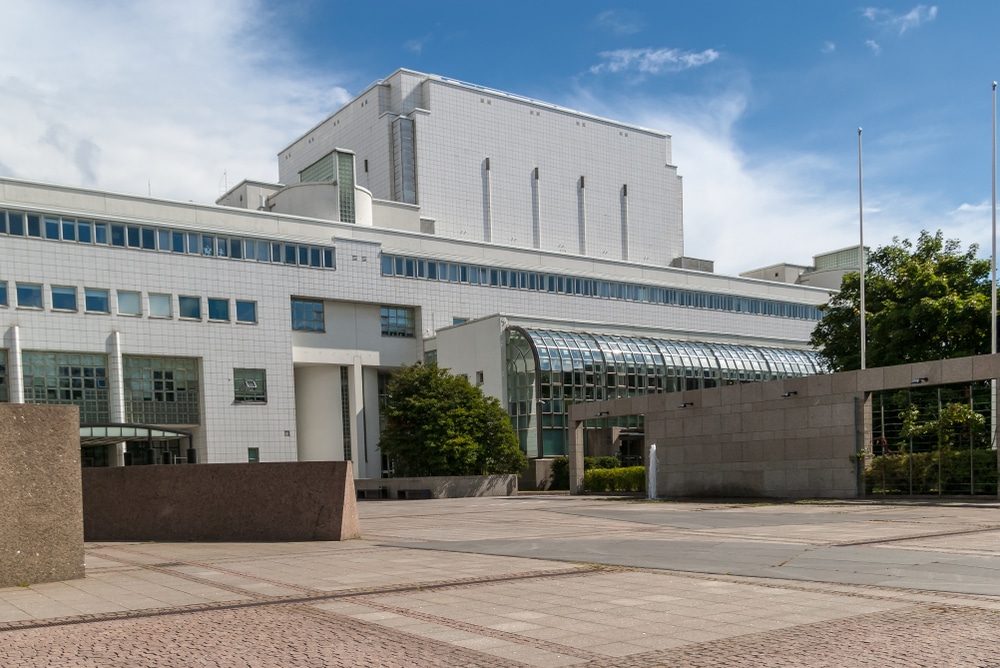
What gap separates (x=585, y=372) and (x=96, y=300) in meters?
28.1

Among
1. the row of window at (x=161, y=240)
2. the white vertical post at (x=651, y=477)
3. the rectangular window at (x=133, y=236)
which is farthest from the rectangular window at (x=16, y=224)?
the white vertical post at (x=651, y=477)

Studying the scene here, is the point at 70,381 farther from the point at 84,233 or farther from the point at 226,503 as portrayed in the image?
the point at 226,503

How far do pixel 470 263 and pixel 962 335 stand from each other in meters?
36.2

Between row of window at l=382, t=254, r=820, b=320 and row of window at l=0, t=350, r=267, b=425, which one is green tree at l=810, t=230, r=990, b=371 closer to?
row of window at l=382, t=254, r=820, b=320

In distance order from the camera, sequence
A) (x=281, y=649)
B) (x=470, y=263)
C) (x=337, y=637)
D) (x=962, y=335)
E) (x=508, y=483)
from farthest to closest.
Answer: (x=470, y=263)
(x=508, y=483)
(x=962, y=335)
(x=337, y=637)
(x=281, y=649)

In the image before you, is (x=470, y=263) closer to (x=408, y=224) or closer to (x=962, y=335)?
(x=408, y=224)

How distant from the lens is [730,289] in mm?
79062

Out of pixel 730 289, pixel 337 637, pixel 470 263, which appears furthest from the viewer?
pixel 730 289

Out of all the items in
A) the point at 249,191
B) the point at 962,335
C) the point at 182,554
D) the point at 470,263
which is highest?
the point at 249,191

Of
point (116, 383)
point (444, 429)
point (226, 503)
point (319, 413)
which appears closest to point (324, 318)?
point (319, 413)

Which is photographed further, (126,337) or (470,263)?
(470,263)

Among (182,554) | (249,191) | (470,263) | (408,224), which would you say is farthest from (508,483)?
(182,554)

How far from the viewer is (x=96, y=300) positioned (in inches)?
2028

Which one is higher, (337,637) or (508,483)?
(337,637)
